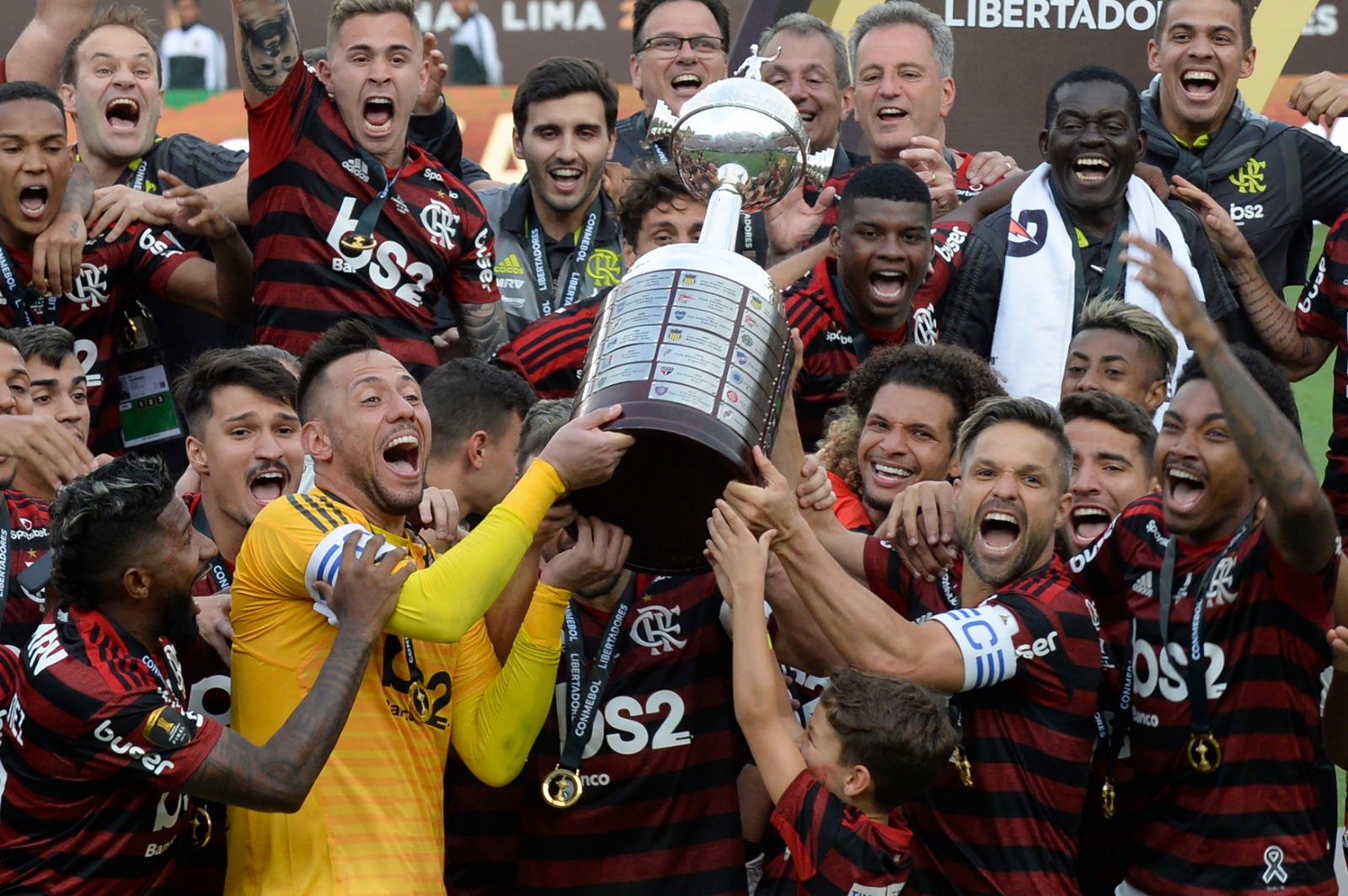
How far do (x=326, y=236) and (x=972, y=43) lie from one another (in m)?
4.08

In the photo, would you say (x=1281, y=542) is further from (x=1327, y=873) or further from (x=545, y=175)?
(x=545, y=175)

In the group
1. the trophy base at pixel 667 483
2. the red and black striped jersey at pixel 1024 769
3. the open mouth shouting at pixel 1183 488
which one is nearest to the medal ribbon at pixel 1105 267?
the open mouth shouting at pixel 1183 488

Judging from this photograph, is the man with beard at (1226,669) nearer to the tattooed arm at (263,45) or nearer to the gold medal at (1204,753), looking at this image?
the gold medal at (1204,753)

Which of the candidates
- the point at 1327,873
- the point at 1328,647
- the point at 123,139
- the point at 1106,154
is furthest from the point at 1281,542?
the point at 123,139

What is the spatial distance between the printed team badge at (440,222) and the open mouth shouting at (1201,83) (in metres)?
2.95

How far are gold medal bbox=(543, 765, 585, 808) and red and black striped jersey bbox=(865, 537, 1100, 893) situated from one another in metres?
0.84

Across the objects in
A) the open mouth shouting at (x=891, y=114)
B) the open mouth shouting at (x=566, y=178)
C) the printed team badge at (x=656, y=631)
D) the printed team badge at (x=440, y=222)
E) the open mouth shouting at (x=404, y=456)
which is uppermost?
the open mouth shouting at (x=891, y=114)

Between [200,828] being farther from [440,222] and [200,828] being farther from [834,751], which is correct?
[440,222]

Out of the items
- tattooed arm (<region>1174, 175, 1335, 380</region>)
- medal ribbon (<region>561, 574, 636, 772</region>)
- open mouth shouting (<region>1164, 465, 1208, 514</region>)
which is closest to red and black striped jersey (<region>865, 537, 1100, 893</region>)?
open mouth shouting (<region>1164, 465, 1208, 514</region>)

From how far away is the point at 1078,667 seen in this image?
455 cm

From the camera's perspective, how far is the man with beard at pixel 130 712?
4094mm

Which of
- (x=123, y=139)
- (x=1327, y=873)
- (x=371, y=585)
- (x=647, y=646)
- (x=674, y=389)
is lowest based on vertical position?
(x=1327, y=873)

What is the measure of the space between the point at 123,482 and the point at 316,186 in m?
2.19

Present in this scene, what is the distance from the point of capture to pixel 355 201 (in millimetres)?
6402
